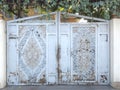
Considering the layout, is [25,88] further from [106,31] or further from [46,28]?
[106,31]

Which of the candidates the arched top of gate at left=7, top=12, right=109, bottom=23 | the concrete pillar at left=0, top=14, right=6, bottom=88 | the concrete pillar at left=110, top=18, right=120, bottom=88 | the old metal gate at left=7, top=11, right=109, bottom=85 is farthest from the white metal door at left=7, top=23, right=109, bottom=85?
the concrete pillar at left=110, top=18, right=120, bottom=88

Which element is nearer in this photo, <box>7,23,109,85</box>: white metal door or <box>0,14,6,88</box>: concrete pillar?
<box>0,14,6,88</box>: concrete pillar

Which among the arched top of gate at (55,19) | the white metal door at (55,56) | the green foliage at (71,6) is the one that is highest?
the green foliage at (71,6)

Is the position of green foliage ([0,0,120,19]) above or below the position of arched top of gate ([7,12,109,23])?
above

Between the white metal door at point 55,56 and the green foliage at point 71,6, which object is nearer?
the green foliage at point 71,6

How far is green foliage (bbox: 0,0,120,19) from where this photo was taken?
998cm

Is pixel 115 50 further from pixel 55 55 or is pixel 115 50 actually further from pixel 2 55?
pixel 2 55

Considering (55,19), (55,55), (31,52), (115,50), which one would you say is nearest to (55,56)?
(55,55)

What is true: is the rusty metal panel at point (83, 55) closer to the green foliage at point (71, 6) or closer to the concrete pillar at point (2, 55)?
the green foliage at point (71, 6)

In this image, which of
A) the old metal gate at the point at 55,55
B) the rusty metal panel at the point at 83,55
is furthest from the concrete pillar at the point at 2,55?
the rusty metal panel at the point at 83,55

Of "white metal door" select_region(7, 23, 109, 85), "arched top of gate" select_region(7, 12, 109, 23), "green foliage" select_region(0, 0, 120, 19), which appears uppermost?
"green foliage" select_region(0, 0, 120, 19)

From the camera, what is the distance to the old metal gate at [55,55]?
10.7 metres

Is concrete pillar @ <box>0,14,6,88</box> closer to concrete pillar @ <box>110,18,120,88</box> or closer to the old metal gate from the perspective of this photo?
the old metal gate

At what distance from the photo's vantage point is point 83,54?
10.7m
